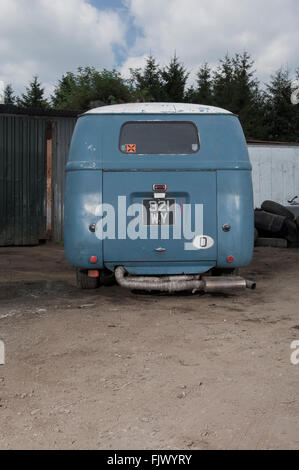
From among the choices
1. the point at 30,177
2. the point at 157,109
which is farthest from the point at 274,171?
the point at 157,109

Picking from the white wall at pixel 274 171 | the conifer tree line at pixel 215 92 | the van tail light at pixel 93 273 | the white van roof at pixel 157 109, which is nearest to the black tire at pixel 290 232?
the white wall at pixel 274 171

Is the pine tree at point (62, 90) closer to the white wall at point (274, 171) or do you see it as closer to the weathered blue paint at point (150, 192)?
the white wall at point (274, 171)

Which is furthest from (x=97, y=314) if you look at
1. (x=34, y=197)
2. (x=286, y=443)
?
(x=34, y=197)

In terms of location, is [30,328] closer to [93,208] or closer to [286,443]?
[93,208]

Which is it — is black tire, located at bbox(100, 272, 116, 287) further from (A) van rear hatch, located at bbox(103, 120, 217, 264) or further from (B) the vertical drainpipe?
(B) the vertical drainpipe

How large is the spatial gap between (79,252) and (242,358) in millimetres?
2523

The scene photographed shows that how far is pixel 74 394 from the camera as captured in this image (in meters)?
2.97

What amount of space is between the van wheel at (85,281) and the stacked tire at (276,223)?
23.0 ft

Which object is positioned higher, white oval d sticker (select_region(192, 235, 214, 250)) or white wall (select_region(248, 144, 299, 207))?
white wall (select_region(248, 144, 299, 207))

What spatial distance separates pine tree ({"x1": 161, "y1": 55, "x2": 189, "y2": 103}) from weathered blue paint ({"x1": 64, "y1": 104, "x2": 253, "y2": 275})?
3222 centimetres

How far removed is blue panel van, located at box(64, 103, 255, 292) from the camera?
5.50 metres

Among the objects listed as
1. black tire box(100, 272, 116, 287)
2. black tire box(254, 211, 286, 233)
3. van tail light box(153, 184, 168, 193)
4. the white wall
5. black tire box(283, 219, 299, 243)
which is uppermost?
the white wall

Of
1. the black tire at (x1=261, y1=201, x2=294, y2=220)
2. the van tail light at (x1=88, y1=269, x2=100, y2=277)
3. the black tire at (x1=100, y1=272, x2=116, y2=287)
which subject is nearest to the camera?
the van tail light at (x1=88, y1=269, x2=100, y2=277)

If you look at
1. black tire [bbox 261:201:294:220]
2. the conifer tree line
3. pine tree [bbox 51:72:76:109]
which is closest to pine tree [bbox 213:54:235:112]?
the conifer tree line
